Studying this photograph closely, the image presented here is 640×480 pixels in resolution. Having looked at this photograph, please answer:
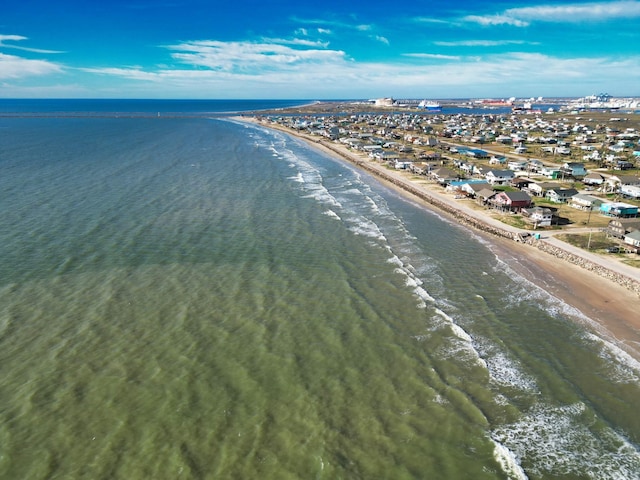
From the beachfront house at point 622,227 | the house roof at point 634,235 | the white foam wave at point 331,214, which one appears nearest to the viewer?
the house roof at point 634,235

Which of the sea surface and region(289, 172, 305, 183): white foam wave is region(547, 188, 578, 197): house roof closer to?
the sea surface

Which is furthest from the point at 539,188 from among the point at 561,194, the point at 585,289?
the point at 585,289

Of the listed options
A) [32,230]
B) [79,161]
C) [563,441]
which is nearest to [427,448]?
[563,441]

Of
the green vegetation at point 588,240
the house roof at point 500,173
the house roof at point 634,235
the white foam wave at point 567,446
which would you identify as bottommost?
→ the house roof at point 500,173

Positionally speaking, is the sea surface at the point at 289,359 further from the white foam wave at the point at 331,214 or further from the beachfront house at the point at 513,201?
the beachfront house at the point at 513,201

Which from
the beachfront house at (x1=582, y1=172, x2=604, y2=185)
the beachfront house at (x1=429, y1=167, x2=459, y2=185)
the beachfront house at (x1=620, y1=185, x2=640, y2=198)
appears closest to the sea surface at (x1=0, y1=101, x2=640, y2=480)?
the beachfront house at (x1=429, y1=167, x2=459, y2=185)

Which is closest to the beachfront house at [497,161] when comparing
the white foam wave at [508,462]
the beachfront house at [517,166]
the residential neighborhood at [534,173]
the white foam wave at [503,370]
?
the residential neighborhood at [534,173]
